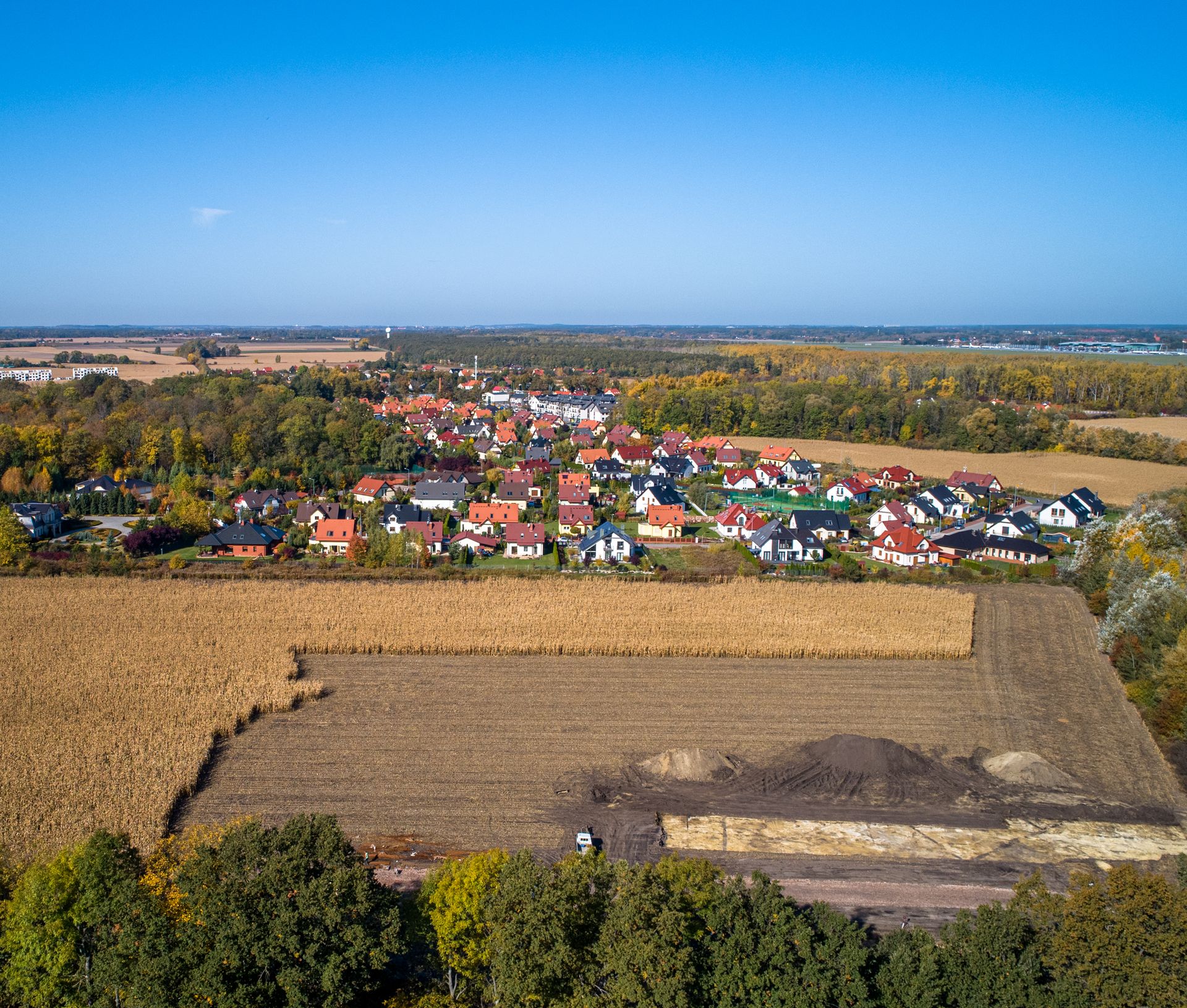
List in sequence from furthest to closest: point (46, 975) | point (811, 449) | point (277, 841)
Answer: point (811, 449) → point (277, 841) → point (46, 975)

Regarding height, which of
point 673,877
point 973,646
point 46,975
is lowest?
point 973,646

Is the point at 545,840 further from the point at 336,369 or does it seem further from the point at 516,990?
the point at 336,369

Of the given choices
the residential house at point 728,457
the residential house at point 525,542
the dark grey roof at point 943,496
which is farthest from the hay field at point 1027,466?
the residential house at point 525,542

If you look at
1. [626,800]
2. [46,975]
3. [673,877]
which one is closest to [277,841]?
[46,975]

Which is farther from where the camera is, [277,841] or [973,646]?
[973,646]

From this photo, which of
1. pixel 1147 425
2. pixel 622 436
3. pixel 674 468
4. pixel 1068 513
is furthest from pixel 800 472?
pixel 1147 425

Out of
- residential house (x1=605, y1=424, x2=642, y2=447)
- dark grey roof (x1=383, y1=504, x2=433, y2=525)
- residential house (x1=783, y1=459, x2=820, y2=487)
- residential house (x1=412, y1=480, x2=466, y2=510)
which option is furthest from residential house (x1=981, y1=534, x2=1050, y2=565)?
residential house (x1=605, y1=424, x2=642, y2=447)
